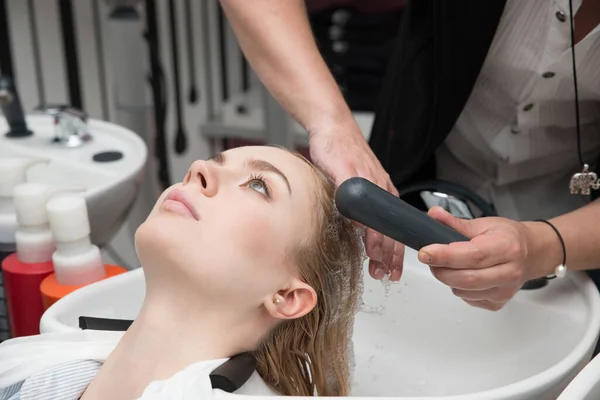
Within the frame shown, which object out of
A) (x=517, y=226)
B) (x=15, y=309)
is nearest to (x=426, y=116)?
(x=517, y=226)

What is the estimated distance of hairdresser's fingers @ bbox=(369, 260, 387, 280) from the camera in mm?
923

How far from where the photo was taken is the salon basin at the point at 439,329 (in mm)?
935

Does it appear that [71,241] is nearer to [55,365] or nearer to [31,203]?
[31,203]

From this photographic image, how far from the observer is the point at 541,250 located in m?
0.88

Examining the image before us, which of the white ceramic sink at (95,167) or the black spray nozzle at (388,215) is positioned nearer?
the black spray nozzle at (388,215)

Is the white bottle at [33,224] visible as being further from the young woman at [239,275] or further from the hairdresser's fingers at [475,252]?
the hairdresser's fingers at [475,252]

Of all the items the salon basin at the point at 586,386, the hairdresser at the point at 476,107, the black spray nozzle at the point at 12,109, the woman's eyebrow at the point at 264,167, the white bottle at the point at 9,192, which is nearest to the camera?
the salon basin at the point at 586,386

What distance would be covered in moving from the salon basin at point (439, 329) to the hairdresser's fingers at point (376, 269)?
4.7 inches

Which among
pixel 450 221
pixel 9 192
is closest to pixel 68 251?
pixel 9 192

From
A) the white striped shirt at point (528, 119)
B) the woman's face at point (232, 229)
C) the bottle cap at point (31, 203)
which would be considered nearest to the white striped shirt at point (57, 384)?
the woman's face at point (232, 229)

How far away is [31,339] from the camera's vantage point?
88cm

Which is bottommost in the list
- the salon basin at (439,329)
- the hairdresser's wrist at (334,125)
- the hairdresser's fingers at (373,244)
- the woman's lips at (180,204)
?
the salon basin at (439,329)

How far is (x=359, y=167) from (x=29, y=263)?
1.59 ft

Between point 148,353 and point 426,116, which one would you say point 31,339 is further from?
point 426,116
